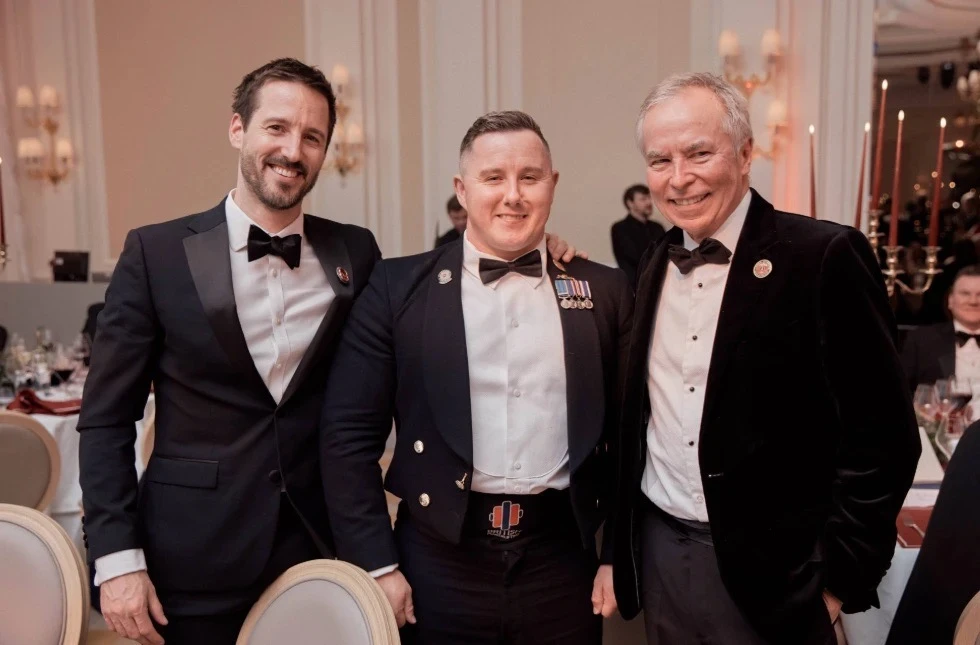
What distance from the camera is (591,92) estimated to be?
5.95m

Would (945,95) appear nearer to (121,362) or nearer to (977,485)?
(977,485)

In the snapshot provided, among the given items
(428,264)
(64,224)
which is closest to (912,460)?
(428,264)

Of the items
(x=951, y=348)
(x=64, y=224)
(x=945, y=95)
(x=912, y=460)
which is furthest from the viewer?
(x=64, y=224)

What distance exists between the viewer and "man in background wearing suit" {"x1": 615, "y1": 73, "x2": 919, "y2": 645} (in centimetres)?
145

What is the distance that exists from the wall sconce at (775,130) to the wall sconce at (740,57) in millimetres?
174

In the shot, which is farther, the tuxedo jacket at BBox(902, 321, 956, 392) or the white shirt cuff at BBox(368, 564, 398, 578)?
the tuxedo jacket at BBox(902, 321, 956, 392)

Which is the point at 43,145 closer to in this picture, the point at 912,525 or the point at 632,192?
the point at 632,192

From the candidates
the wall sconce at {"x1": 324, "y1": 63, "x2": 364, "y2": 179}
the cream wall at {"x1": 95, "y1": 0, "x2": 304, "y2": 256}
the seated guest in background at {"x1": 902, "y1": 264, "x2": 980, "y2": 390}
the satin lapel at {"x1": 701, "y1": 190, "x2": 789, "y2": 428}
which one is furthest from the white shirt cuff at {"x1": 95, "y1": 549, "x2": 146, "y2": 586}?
the cream wall at {"x1": 95, "y1": 0, "x2": 304, "y2": 256}

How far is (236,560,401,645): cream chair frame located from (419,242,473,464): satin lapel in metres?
0.33

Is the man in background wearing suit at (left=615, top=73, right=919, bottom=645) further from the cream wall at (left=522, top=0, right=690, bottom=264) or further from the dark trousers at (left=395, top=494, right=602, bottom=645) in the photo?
the cream wall at (left=522, top=0, right=690, bottom=264)

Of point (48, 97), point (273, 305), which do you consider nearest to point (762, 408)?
point (273, 305)

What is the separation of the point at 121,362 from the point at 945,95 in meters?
6.10

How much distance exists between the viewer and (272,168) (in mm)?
1681

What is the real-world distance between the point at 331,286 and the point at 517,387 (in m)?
0.47
